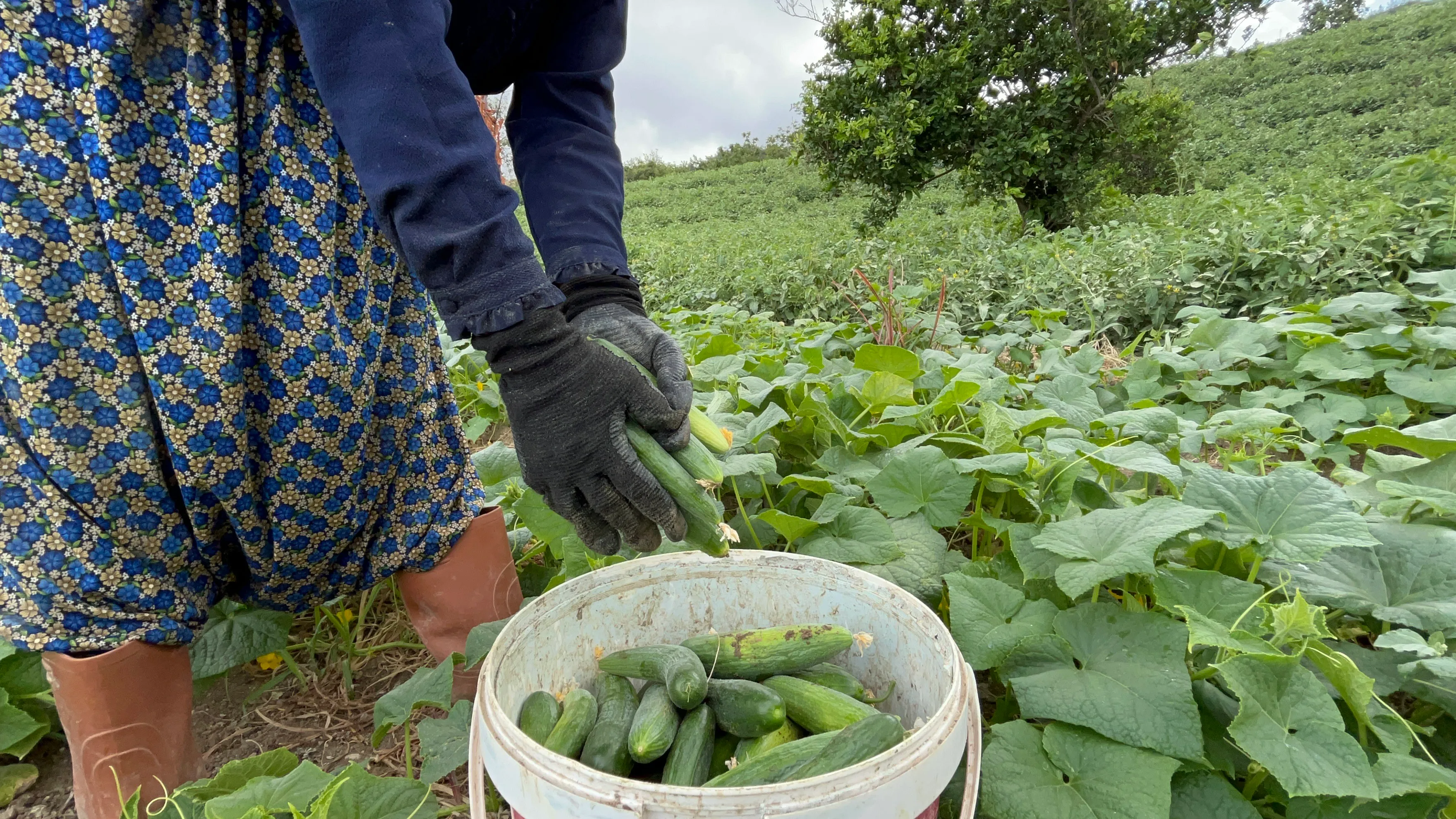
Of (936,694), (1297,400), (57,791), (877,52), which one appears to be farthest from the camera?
(877,52)

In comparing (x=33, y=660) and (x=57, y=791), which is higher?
(x=33, y=660)

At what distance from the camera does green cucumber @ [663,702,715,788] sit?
1.33 m

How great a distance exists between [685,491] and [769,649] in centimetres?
35

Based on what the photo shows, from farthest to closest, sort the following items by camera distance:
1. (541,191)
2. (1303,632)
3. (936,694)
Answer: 1. (541,191)
2. (936,694)
3. (1303,632)

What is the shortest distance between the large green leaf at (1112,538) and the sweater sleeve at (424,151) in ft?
3.64

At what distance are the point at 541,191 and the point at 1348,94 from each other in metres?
23.4

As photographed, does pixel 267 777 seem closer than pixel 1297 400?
Yes

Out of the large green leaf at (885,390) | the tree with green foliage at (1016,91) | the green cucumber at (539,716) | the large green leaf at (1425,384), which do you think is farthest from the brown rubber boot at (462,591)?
the tree with green foliage at (1016,91)

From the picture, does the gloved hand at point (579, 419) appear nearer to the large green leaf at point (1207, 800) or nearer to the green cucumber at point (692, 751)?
the green cucumber at point (692, 751)

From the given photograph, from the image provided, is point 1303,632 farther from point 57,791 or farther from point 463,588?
point 57,791

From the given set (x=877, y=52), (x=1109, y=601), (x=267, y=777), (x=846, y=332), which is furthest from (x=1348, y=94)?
(x=267, y=777)

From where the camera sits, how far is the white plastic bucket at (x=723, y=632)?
986 mm

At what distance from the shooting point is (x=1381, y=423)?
2396 millimetres

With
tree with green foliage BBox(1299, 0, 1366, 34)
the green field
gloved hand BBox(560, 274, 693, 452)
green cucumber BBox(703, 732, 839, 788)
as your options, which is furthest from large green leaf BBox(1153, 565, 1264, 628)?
tree with green foliage BBox(1299, 0, 1366, 34)
